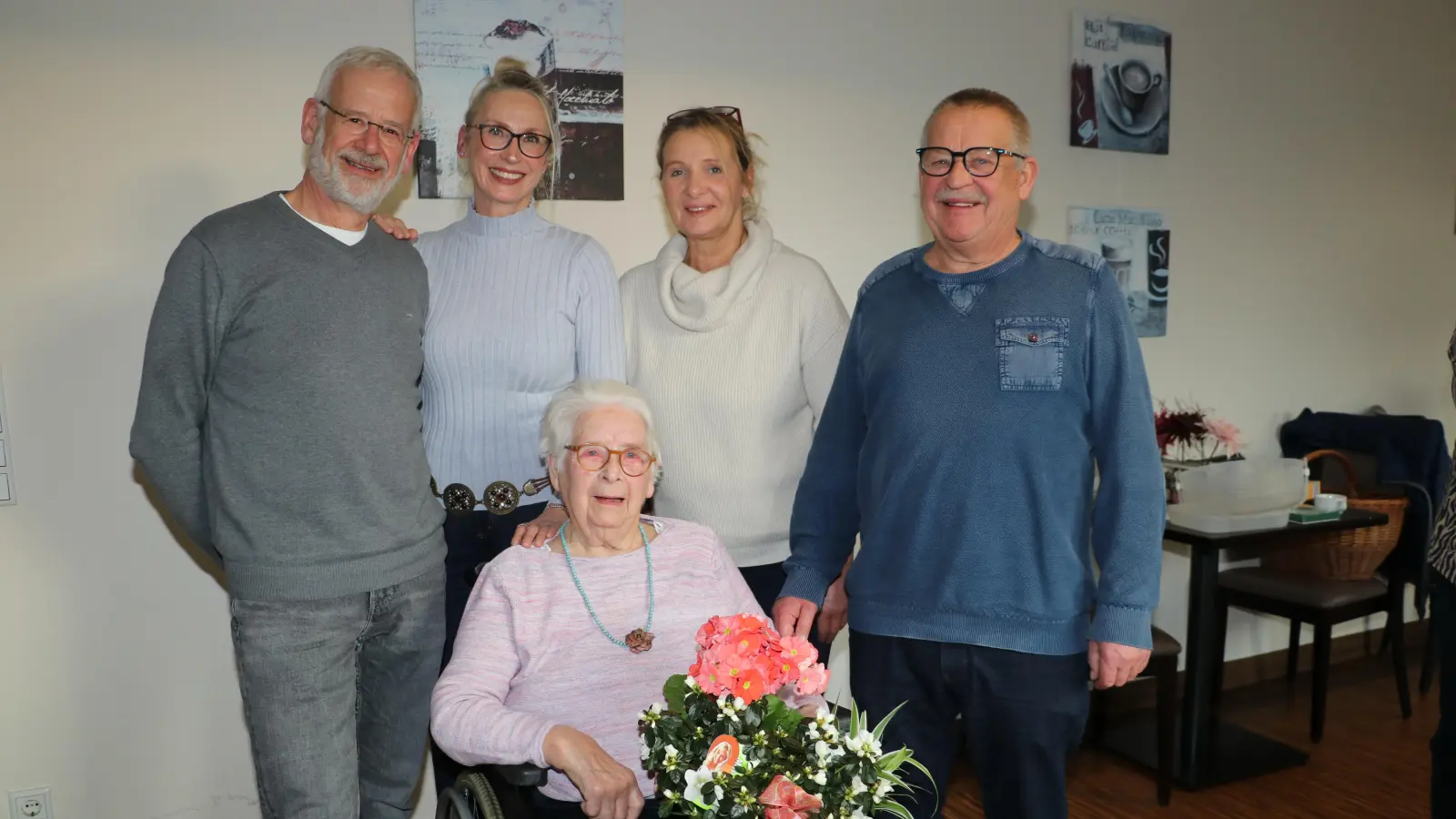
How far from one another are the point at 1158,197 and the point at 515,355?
3070mm

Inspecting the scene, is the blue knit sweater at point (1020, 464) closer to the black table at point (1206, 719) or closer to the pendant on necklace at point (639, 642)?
the pendant on necklace at point (639, 642)

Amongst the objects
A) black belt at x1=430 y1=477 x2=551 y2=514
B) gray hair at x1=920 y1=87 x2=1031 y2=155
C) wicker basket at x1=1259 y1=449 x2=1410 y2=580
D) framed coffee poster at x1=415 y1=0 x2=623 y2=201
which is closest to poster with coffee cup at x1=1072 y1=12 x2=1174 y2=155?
wicker basket at x1=1259 y1=449 x2=1410 y2=580

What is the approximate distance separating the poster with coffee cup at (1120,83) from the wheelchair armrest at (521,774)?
3.21 metres

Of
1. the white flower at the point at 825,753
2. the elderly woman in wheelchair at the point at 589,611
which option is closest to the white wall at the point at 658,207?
the elderly woman in wheelchair at the point at 589,611

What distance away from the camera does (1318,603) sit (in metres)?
3.66

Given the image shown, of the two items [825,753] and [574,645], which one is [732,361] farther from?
[825,753]

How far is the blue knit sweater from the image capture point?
6.09 ft

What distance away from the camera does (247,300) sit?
6.12ft

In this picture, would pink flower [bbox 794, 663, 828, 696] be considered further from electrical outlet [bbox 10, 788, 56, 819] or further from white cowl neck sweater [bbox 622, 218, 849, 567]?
electrical outlet [bbox 10, 788, 56, 819]

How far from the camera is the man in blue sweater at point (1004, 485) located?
1.86 metres

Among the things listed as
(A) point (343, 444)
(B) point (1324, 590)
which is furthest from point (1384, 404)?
(A) point (343, 444)

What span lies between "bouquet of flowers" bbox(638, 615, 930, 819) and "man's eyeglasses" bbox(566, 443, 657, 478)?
22.0 inches

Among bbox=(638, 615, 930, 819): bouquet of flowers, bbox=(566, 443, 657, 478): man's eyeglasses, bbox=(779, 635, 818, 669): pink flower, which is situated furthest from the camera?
bbox=(566, 443, 657, 478): man's eyeglasses

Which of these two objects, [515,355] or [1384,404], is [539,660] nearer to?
[515,355]
